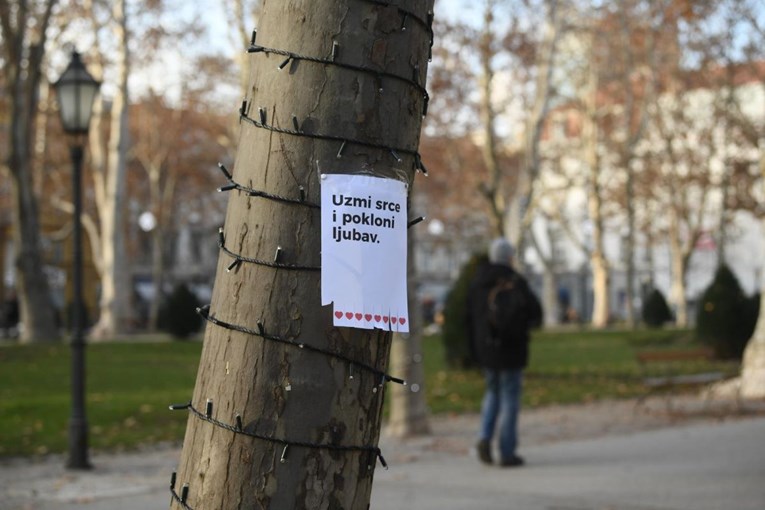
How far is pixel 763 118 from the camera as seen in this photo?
3812cm

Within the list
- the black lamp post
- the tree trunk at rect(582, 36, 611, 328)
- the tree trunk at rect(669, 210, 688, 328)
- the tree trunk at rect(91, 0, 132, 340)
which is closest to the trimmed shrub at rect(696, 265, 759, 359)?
the tree trunk at rect(91, 0, 132, 340)

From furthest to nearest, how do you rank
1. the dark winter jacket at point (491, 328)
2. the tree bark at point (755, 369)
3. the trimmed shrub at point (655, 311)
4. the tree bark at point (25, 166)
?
the trimmed shrub at point (655, 311) < the tree bark at point (25, 166) < the tree bark at point (755, 369) < the dark winter jacket at point (491, 328)

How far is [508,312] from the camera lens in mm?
9555

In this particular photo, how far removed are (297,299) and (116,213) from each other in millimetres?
32801

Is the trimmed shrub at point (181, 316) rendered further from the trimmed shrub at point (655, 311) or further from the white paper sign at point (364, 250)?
the white paper sign at point (364, 250)

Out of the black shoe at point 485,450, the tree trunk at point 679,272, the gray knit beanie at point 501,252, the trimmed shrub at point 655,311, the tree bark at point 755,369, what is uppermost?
the tree trunk at point 679,272

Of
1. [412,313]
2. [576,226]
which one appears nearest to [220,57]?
[412,313]

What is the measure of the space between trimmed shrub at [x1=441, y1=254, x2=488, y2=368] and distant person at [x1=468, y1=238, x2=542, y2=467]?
33.0 feet

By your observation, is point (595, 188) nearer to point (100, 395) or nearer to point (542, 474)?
point (100, 395)

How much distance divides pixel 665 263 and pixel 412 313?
70.9 m

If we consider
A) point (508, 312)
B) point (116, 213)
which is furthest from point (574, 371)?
point (116, 213)

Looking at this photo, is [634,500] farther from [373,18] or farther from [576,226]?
[576,226]

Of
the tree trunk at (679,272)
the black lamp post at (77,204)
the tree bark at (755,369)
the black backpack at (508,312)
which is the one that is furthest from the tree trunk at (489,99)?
the black backpack at (508,312)

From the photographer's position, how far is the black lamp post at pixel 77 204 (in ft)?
33.0
